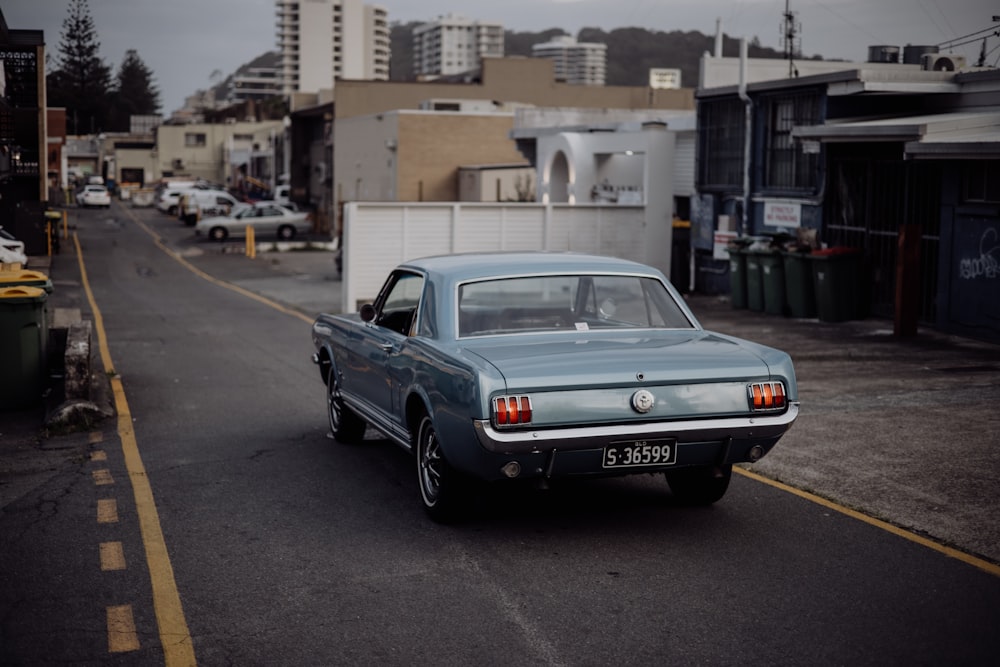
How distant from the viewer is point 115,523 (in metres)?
7.11

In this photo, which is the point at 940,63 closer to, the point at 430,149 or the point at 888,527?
the point at 888,527

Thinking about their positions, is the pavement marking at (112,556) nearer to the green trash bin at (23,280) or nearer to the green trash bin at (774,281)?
the green trash bin at (23,280)

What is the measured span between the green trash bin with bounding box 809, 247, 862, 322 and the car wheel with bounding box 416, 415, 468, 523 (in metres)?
12.8

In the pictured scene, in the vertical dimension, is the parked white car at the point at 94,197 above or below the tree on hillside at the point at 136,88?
below

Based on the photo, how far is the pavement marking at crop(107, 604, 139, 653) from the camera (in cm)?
504

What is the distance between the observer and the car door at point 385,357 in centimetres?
757

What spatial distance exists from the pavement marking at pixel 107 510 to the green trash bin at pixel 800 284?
1387 cm

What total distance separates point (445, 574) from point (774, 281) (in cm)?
1503

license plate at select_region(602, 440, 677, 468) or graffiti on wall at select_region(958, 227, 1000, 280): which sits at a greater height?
graffiti on wall at select_region(958, 227, 1000, 280)

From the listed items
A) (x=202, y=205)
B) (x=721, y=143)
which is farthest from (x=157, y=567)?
(x=202, y=205)

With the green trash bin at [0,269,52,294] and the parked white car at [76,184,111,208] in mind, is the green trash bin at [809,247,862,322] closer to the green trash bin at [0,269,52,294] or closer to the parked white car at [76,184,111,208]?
the green trash bin at [0,269,52,294]

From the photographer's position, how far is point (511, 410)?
6.05m

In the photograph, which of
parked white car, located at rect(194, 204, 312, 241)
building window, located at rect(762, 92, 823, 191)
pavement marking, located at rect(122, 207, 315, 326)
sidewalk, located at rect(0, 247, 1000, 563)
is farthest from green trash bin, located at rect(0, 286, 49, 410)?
parked white car, located at rect(194, 204, 312, 241)

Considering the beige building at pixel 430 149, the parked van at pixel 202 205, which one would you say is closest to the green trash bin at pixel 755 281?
the beige building at pixel 430 149
